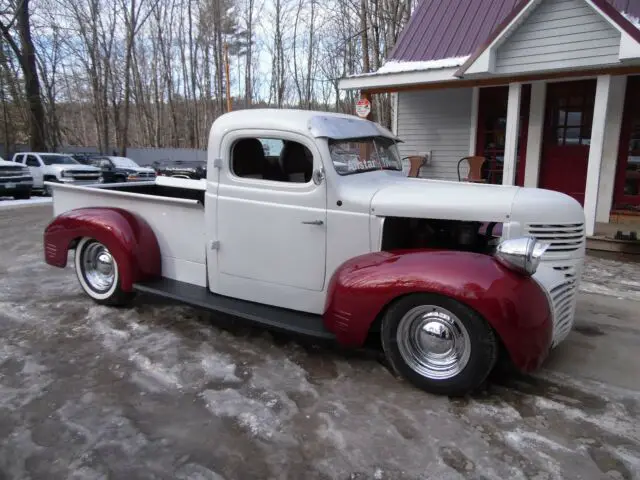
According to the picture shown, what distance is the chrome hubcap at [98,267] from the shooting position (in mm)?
4934

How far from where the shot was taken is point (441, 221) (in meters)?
3.79

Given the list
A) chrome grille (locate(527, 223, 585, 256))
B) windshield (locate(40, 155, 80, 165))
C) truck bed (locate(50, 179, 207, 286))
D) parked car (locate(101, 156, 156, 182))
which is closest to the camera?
chrome grille (locate(527, 223, 585, 256))

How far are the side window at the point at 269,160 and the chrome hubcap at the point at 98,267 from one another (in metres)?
1.79

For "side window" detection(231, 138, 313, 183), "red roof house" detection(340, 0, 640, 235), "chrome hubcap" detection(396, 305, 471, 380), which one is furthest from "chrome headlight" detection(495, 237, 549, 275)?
"red roof house" detection(340, 0, 640, 235)

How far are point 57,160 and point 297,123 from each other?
16.9 meters

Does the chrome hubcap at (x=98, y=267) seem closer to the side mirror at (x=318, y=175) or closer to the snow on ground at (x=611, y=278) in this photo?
the side mirror at (x=318, y=175)

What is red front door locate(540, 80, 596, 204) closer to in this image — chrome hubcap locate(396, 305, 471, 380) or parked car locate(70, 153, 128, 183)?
chrome hubcap locate(396, 305, 471, 380)

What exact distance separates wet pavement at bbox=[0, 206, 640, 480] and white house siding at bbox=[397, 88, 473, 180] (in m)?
7.23

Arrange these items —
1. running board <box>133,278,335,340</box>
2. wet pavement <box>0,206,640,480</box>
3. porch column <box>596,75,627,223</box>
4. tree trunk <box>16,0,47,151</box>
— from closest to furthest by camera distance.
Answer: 1. wet pavement <box>0,206,640,480</box>
2. running board <box>133,278,335,340</box>
3. porch column <box>596,75,627,223</box>
4. tree trunk <box>16,0,47,151</box>

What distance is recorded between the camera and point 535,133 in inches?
397

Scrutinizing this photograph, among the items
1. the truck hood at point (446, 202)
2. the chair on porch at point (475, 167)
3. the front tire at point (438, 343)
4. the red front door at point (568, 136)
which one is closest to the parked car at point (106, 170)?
the chair on porch at point (475, 167)

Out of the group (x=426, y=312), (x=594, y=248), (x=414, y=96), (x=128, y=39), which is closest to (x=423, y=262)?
(x=426, y=312)

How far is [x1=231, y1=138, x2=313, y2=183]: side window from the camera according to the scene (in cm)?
406

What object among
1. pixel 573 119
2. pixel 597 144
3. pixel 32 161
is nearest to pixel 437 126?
pixel 573 119
